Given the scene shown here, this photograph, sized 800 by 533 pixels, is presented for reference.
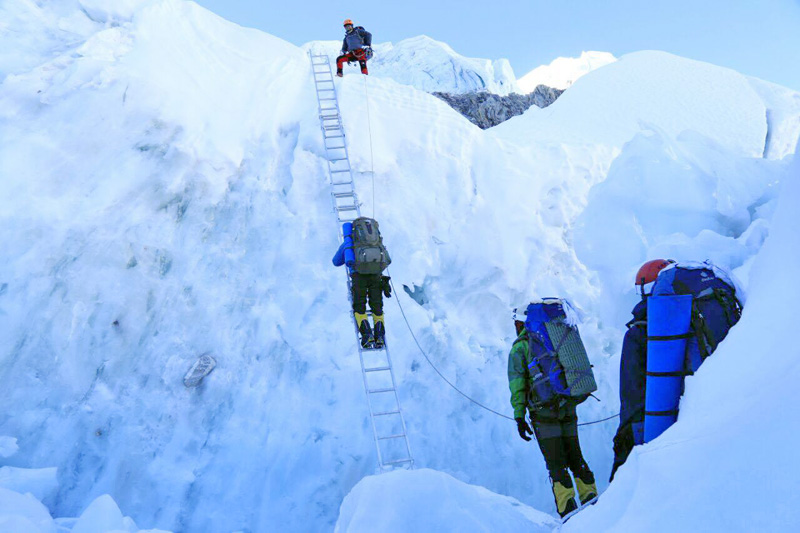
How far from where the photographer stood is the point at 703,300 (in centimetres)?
273

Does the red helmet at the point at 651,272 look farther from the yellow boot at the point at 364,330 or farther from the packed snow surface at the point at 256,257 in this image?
the yellow boot at the point at 364,330

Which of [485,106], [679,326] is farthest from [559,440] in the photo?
[485,106]

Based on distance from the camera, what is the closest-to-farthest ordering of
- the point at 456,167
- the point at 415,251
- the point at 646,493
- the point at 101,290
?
the point at 646,493 → the point at 101,290 → the point at 415,251 → the point at 456,167

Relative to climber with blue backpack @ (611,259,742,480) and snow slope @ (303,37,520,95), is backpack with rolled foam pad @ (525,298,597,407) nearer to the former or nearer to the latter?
climber with blue backpack @ (611,259,742,480)

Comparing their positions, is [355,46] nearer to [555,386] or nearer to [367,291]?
[367,291]

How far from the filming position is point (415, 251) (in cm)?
695

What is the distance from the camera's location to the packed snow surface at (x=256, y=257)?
5.34m

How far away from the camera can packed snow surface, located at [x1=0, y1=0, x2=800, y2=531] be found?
5.34 metres

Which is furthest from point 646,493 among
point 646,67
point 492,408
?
point 646,67

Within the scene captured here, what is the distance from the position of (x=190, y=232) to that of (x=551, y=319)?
449 cm

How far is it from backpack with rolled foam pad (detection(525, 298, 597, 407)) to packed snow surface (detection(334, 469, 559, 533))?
88 centimetres

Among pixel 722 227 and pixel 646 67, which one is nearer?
pixel 722 227

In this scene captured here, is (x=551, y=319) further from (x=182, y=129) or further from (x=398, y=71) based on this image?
(x=398, y=71)

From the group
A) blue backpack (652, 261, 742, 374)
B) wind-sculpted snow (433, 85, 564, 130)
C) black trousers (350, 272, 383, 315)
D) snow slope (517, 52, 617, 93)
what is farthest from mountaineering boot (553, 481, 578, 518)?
snow slope (517, 52, 617, 93)
